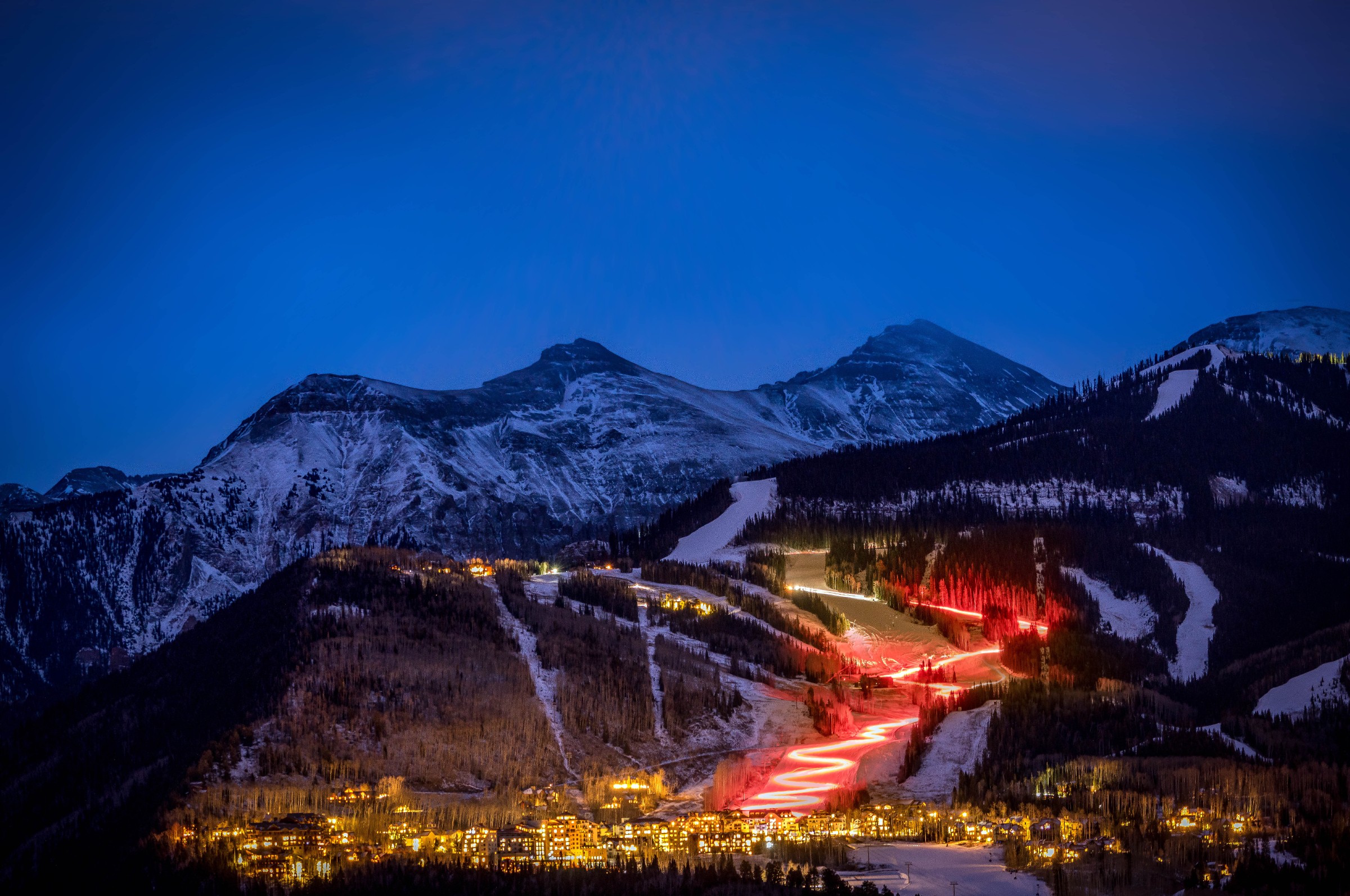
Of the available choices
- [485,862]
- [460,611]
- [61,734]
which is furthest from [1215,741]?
[61,734]

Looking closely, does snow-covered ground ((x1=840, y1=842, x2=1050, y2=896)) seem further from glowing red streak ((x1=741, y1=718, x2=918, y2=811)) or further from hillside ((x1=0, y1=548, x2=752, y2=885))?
hillside ((x1=0, y1=548, x2=752, y2=885))

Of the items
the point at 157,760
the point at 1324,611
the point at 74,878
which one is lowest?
the point at 74,878

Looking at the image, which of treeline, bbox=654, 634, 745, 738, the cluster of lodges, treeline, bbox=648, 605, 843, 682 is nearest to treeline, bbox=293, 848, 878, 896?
the cluster of lodges

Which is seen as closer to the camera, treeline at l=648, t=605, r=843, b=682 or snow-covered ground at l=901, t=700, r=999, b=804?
snow-covered ground at l=901, t=700, r=999, b=804

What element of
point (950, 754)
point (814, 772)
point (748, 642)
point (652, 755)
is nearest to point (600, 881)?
point (652, 755)

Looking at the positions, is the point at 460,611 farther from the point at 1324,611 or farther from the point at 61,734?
the point at 1324,611

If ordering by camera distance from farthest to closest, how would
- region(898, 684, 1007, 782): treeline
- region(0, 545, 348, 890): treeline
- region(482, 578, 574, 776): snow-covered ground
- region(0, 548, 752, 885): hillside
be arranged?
region(482, 578, 574, 776): snow-covered ground → region(898, 684, 1007, 782): treeline → region(0, 548, 752, 885): hillside → region(0, 545, 348, 890): treeline

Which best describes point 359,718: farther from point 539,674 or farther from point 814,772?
point 814,772
